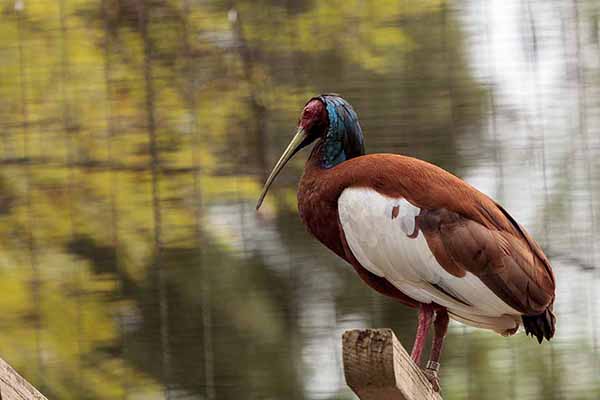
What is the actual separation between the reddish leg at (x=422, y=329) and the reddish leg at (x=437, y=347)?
4cm

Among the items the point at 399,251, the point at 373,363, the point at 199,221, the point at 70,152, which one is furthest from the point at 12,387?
the point at 70,152

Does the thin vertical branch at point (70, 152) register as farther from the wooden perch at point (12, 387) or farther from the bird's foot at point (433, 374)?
the wooden perch at point (12, 387)

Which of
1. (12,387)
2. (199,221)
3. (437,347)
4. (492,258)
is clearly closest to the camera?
(12,387)

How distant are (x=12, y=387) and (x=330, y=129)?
37.5 inches

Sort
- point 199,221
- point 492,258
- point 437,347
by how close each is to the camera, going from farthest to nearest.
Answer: point 199,221 < point 437,347 < point 492,258

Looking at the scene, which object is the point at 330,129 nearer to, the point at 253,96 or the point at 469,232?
the point at 469,232

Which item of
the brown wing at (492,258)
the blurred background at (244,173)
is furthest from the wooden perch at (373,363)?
the blurred background at (244,173)

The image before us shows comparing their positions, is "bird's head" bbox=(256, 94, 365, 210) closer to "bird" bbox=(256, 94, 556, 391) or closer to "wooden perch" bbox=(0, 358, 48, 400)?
"bird" bbox=(256, 94, 556, 391)

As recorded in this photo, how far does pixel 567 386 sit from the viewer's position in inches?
121

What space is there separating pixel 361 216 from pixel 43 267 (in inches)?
42.8

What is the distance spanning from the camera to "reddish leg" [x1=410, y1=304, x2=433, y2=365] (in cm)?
243

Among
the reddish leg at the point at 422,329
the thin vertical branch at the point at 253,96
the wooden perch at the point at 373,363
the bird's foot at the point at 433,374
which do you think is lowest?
the bird's foot at the point at 433,374

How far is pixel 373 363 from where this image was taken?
1.91 m

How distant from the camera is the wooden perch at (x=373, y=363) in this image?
1.90 metres
